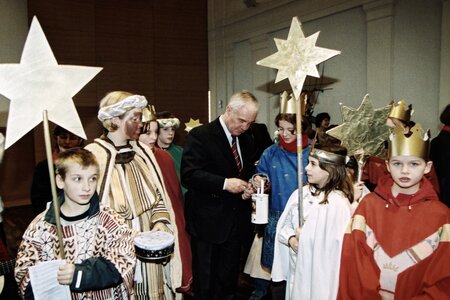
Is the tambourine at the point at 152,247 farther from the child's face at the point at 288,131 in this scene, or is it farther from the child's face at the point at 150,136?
the child's face at the point at 150,136

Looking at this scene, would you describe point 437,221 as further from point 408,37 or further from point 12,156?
point 12,156

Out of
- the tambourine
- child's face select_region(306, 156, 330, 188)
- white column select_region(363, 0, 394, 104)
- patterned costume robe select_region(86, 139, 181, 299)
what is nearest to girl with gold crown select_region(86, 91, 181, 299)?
patterned costume robe select_region(86, 139, 181, 299)

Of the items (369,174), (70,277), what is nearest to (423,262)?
(369,174)

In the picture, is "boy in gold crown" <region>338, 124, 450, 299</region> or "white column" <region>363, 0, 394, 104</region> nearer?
"boy in gold crown" <region>338, 124, 450, 299</region>

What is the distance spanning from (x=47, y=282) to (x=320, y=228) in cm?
127

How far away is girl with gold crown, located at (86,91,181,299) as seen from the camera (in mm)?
2105

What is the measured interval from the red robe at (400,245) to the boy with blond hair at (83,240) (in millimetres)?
1000

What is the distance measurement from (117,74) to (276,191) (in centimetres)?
619

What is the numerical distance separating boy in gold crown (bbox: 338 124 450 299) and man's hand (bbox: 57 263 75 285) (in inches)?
46.9

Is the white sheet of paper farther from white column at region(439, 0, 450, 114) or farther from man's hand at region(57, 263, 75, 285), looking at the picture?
white column at region(439, 0, 450, 114)

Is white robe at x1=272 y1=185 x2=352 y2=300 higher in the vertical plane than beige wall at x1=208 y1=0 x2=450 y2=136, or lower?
lower

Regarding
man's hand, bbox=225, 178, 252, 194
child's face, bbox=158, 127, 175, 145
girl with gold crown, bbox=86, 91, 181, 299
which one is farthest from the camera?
child's face, bbox=158, 127, 175, 145

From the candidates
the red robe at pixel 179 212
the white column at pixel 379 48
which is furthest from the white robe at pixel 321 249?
the white column at pixel 379 48

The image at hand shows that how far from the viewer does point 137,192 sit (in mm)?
2176
